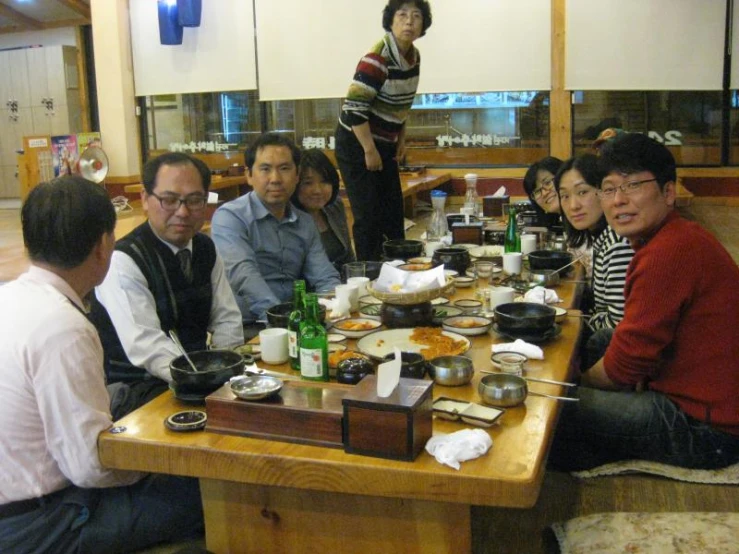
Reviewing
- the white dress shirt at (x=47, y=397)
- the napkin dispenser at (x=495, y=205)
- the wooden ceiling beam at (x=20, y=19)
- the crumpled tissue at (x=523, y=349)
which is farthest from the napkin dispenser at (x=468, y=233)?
the wooden ceiling beam at (x=20, y=19)

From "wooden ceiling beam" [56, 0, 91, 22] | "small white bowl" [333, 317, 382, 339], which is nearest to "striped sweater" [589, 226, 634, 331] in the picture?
"small white bowl" [333, 317, 382, 339]

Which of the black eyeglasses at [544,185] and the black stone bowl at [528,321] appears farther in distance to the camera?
the black eyeglasses at [544,185]

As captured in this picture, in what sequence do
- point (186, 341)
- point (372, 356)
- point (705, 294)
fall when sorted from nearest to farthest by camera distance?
point (372, 356) → point (705, 294) → point (186, 341)

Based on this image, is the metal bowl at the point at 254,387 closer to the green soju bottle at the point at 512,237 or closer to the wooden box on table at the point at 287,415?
the wooden box on table at the point at 287,415

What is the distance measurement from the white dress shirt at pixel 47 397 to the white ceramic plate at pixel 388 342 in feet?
2.17

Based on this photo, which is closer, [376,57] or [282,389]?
[282,389]

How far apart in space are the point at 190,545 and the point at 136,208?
5524 mm

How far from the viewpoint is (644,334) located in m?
1.98

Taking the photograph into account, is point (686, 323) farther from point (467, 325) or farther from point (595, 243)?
point (595, 243)

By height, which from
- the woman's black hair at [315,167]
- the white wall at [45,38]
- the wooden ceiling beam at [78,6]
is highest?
the wooden ceiling beam at [78,6]

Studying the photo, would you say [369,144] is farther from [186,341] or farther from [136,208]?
[136,208]

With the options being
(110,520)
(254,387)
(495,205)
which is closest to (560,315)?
(254,387)

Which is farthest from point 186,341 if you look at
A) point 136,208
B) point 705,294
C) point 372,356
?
point 136,208

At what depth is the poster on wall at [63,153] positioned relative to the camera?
6.50 meters
